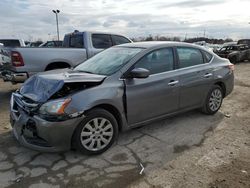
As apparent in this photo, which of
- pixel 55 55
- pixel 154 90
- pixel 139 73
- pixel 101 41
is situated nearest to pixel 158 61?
pixel 154 90

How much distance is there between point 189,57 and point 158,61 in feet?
2.93

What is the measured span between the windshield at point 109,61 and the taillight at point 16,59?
2.82 metres

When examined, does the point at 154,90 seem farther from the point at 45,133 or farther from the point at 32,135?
the point at 32,135

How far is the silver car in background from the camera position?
3.62 metres

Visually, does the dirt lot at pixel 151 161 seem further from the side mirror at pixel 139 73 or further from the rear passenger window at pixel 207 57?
the rear passenger window at pixel 207 57

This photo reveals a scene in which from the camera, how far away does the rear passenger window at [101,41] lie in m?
8.56

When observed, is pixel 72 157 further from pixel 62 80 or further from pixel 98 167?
pixel 62 80

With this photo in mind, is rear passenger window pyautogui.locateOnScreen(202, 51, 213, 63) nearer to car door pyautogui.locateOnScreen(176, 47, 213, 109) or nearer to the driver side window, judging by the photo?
car door pyautogui.locateOnScreen(176, 47, 213, 109)

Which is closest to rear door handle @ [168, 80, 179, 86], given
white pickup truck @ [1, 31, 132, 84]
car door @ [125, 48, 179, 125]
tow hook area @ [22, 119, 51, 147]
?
car door @ [125, 48, 179, 125]

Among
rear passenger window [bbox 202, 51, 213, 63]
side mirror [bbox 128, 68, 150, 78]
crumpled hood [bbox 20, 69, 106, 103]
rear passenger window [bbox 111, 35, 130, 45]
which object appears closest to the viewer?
crumpled hood [bbox 20, 69, 106, 103]

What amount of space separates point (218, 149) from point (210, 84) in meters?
1.76

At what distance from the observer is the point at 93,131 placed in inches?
152

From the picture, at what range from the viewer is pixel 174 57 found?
16.3ft

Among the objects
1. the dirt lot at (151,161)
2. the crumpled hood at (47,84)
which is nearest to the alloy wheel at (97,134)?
the dirt lot at (151,161)
